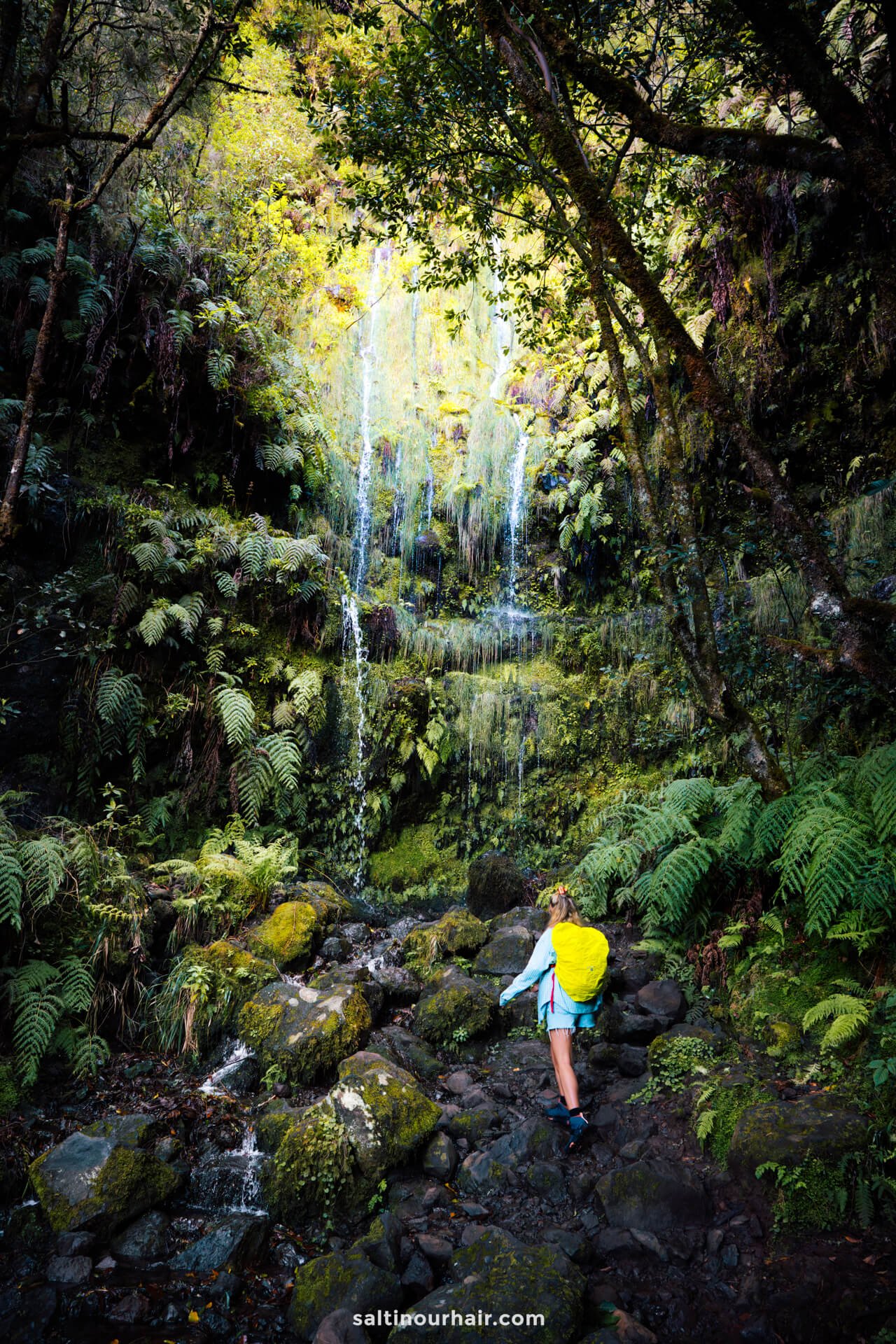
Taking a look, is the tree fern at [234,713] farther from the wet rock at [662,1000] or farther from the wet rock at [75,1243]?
the wet rock at [662,1000]

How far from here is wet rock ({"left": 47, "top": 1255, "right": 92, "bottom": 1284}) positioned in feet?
8.87

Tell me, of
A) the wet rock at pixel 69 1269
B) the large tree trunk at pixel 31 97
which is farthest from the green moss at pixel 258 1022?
the large tree trunk at pixel 31 97

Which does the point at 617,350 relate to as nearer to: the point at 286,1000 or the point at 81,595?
the point at 286,1000

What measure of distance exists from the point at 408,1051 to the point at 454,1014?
0.44m

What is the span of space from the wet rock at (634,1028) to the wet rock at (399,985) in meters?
1.87

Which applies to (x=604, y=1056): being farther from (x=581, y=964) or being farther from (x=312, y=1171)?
(x=312, y=1171)

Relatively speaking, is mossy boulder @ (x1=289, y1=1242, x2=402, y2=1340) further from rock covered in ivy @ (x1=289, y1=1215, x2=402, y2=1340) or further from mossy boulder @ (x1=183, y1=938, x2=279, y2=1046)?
mossy boulder @ (x1=183, y1=938, x2=279, y2=1046)

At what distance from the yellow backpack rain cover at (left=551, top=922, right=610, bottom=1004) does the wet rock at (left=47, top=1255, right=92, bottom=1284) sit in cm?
260

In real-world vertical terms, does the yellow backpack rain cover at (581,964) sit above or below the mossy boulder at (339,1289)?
above

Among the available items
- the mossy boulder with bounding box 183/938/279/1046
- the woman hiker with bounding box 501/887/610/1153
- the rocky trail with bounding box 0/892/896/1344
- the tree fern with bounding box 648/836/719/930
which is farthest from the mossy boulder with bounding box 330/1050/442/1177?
the tree fern with bounding box 648/836/719/930

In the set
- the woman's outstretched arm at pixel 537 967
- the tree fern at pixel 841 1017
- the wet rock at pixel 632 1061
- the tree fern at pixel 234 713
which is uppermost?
the tree fern at pixel 234 713

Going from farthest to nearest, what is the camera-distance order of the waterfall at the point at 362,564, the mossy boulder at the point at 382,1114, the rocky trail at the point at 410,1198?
the waterfall at the point at 362,564
the mossy boulder at the point at 382,1114
the rocky trail at the point at 410,1198

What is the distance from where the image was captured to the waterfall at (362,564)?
29.7 ft

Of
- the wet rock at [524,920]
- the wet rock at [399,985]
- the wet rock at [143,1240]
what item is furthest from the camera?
the wet rock at [524,920]
